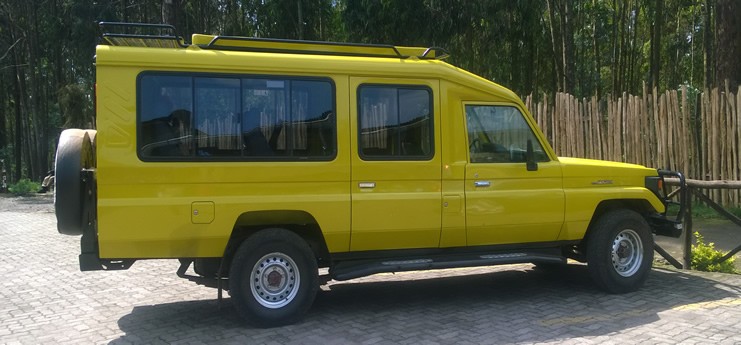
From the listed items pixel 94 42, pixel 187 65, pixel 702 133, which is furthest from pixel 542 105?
pixel 94 42

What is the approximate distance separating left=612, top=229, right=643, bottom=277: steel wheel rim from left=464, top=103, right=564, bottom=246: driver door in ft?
2.58

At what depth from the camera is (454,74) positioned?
6.43m

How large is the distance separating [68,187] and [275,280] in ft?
6.63

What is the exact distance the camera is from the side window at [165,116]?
5.40 meters

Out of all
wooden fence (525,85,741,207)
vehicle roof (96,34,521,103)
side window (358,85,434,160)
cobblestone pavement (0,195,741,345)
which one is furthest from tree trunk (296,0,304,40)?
side window (358,85,434,160)

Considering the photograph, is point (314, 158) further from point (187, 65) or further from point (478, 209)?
point (478, 209)

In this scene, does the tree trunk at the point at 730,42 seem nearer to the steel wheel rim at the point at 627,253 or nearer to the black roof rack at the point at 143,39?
the steel wheel rim at the point at 627,253

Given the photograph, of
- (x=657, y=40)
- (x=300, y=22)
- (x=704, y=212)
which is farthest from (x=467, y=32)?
(x=704, y=212)

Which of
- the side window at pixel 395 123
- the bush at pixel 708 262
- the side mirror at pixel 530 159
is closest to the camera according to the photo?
the side window at pixel 395 123

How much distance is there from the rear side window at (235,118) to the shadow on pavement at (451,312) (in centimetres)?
166

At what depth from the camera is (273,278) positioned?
579 centimetres

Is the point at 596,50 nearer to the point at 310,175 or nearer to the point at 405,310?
the point at 405,310

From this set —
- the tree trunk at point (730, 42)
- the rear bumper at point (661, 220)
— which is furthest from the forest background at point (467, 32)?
the rear bumper at point (661, 220)

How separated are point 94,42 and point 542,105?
1754cm
